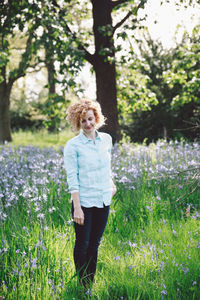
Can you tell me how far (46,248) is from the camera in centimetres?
308

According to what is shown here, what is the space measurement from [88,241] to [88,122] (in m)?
1.07

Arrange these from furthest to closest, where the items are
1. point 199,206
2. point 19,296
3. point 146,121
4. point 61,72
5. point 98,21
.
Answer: point 146,121
point 98,21
point 61,72
point 199,206
point 19,296

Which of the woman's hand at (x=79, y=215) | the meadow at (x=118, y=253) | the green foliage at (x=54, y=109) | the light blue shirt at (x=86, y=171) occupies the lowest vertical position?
the meadow at (x=118, y=253)

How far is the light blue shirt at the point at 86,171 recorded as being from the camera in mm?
2760

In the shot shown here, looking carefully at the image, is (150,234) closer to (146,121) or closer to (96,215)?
(96,215)

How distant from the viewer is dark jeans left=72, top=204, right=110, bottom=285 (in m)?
2.82

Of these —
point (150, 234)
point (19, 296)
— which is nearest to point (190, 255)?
point (150, 234)

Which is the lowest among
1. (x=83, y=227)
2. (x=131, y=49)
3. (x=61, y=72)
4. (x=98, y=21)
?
(x=83, y=227)

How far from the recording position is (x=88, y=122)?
2.89m

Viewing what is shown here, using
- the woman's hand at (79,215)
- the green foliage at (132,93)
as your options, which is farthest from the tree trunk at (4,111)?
the woman's hand at (79,215)

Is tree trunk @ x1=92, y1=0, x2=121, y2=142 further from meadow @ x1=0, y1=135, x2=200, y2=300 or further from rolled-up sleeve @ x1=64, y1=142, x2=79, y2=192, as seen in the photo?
rolled-up sleeve @ x1=64, y1=142, x2=79, y2=192

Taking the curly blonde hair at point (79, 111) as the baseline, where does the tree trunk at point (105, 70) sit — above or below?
above

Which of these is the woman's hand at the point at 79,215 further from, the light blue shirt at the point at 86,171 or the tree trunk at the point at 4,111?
the tree trunk at the point at 4,111

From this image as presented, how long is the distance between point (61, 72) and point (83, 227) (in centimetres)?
556
